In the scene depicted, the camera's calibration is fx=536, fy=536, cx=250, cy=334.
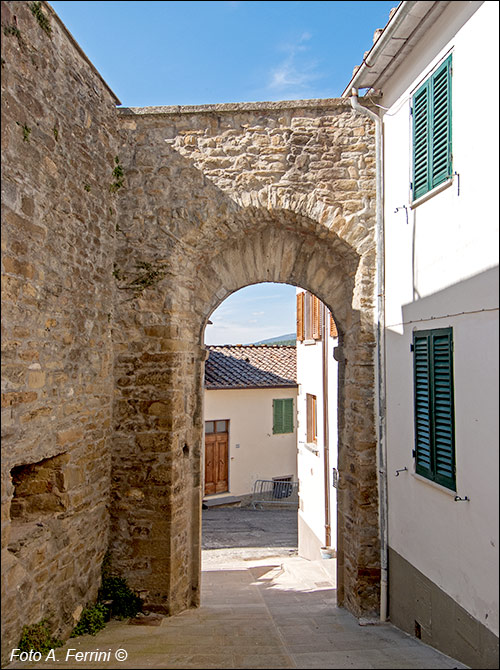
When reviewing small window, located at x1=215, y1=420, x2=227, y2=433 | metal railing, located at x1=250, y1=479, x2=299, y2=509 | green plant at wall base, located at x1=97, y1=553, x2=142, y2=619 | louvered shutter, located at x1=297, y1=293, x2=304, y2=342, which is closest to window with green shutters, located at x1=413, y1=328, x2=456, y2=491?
green plant at wall base, located at x1=97, y1=553, x2=142, y2=619

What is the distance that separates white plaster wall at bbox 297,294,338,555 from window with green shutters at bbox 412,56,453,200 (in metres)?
4.82

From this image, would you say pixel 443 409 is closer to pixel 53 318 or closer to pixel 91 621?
pixel 53 318

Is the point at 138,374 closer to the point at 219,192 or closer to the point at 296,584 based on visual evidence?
the point at 219,192

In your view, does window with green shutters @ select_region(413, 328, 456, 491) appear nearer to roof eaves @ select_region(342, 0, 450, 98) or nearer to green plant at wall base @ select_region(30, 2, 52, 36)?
roof eaves @ select_region(342, 0, 450, 98)

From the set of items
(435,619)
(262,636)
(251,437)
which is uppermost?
(435,619)

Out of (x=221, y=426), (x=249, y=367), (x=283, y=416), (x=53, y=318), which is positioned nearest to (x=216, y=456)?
(x=221, y=426)

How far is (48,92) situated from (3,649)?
4.26 m

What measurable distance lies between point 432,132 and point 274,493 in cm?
1469

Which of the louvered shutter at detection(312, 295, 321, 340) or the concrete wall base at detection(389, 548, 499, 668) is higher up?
the louvered shutter at detection(312, 295, 321, 340)

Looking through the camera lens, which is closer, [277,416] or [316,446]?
[316,446]

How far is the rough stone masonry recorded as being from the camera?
4938 millimetres

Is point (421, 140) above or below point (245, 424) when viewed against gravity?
above

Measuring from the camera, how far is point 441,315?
14.4 feet

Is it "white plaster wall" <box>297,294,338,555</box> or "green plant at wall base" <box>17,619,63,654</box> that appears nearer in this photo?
"green plant at wall base" <box>17,619,63,654</box>
